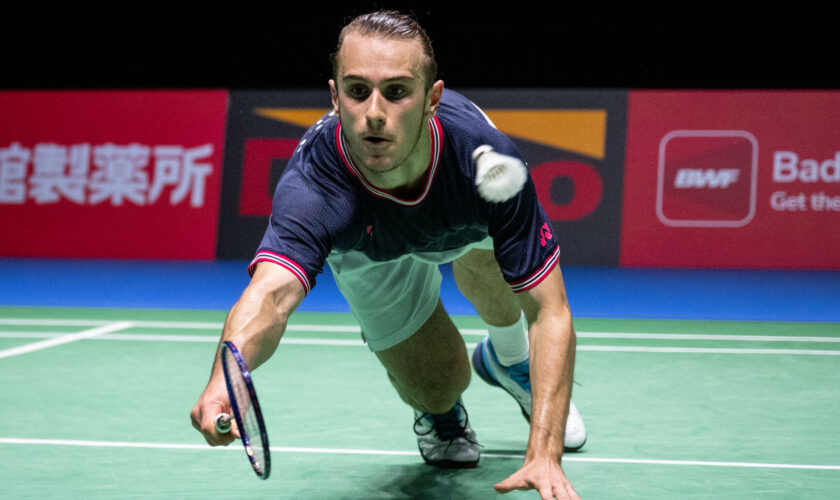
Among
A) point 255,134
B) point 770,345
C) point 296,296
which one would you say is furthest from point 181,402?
point 255,134

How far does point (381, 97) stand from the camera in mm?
2607

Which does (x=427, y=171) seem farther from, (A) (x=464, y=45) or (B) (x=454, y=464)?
(A) (x=464, y=45)

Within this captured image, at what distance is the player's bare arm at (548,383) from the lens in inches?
92.3

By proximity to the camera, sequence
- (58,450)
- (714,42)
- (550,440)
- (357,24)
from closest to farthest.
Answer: (550,440) < (357,24) < (58,450) < (714,42)

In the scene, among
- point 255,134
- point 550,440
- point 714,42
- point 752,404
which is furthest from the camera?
point 714,42

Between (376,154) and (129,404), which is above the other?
(376,154)

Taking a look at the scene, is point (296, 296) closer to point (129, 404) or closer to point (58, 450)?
point (58, 450)

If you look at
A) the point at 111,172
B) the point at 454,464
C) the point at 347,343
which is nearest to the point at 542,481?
the point at 454,464

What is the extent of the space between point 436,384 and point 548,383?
33.6 inches

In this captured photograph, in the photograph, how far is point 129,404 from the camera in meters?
4.30

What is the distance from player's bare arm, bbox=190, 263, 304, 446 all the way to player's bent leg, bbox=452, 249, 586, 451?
1072mm

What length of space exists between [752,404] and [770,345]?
1.48 meters

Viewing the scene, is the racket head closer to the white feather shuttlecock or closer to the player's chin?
the player's chin

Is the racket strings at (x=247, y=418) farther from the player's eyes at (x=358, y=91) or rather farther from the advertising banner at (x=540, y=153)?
the advertising banner at (x=540, y=153)
